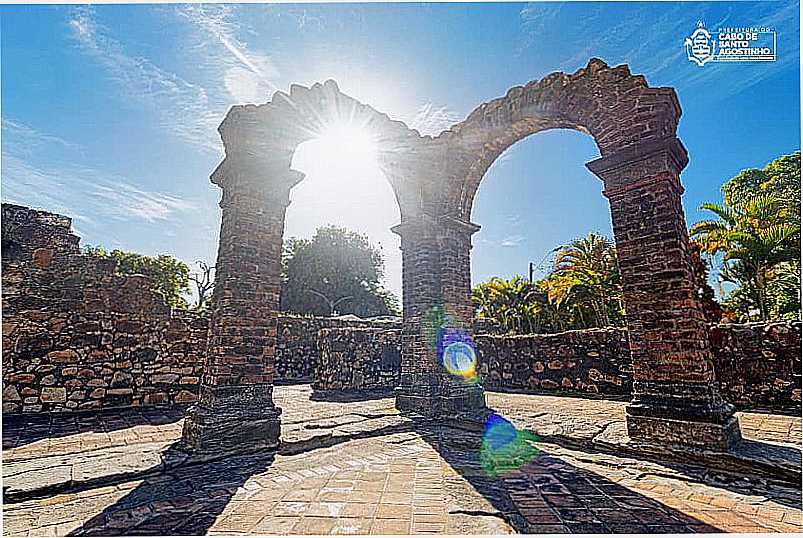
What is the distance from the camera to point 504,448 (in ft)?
16.5

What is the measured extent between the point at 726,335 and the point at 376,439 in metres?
6.56

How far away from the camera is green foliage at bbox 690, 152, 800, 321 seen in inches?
430

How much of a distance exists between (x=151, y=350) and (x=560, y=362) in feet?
27.2

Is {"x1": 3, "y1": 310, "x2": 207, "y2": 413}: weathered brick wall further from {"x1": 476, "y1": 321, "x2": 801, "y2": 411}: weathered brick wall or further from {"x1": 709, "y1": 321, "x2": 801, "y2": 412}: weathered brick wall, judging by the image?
{"x1": 709, "y1": 321, "x2": 801, "y2": 412}: weathered brick wall

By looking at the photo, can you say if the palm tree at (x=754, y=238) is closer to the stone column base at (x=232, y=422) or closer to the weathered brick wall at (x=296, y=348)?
the weathered brick wall at (x=296, y=348)

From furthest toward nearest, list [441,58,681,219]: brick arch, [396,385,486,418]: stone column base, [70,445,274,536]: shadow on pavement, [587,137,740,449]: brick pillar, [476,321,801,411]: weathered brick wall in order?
[476,321,801,411]: weathered brick wall < [396,385,486,418]: stone column base < [441,58,681,219]: brick arch < [587,137,740,449]: brick pillar < [70,445,274,536]: shadow on pavement

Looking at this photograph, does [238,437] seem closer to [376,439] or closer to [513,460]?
[376,439]

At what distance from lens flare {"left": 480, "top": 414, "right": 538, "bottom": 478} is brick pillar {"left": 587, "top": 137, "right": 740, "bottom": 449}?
1.17 meters

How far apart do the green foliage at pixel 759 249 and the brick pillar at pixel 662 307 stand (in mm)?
7854

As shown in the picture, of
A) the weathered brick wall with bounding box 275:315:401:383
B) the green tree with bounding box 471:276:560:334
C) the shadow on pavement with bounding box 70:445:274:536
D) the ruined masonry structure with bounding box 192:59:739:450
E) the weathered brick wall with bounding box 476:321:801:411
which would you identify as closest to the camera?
the shadow on pavement with bounding box 70:445:274:536

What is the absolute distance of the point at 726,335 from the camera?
25.8 ft

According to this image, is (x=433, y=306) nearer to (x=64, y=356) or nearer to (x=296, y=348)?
(x=64, y=356)

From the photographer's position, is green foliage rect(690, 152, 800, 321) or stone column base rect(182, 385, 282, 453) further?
green foliage rect(690, 152, 800, 321)

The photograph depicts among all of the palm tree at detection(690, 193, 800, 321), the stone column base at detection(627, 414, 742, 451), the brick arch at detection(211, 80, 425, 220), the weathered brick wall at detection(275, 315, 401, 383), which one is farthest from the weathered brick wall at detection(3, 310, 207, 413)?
the palm tree at detection(690, 193, 800, 321)
